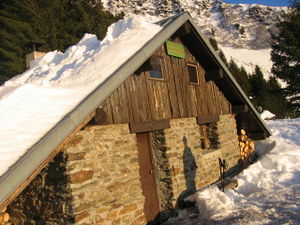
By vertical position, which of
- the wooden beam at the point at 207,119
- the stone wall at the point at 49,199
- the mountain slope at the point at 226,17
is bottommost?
the stone wall at the point at 49,199

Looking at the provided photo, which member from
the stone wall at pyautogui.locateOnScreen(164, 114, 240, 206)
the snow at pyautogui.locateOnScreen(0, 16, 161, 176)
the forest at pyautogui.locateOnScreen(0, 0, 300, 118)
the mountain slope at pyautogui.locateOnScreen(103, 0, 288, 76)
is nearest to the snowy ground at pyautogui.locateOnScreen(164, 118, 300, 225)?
the stone wall at pyautogui.locateOnScreen(164, 114, 240, 206)

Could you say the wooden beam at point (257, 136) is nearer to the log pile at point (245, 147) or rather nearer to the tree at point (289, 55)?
the log pile at point (245, 147)

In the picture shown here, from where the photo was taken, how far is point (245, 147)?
10812 millimetres

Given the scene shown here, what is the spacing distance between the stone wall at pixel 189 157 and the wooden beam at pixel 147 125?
0.62ft

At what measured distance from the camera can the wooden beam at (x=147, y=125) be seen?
608cm

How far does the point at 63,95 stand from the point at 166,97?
3.02 metres

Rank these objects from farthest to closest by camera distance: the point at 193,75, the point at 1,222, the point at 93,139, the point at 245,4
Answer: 1. the point at 245,4
2. the point at 193,75
3. the point at 1,222
4. the point at 93,139

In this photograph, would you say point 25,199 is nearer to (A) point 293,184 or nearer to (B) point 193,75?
(B) point 193,75

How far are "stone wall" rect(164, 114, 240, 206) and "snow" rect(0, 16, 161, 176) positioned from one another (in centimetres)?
224

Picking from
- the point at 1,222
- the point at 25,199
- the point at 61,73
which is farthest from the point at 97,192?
the point at 61,73

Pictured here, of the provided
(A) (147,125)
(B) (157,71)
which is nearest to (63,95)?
(A) (147,125)

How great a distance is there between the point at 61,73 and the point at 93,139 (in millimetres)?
1894

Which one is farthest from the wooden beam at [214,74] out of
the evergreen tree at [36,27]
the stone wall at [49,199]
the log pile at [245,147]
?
the evergreen tree at [36,27]

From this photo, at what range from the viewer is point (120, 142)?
580 cm
